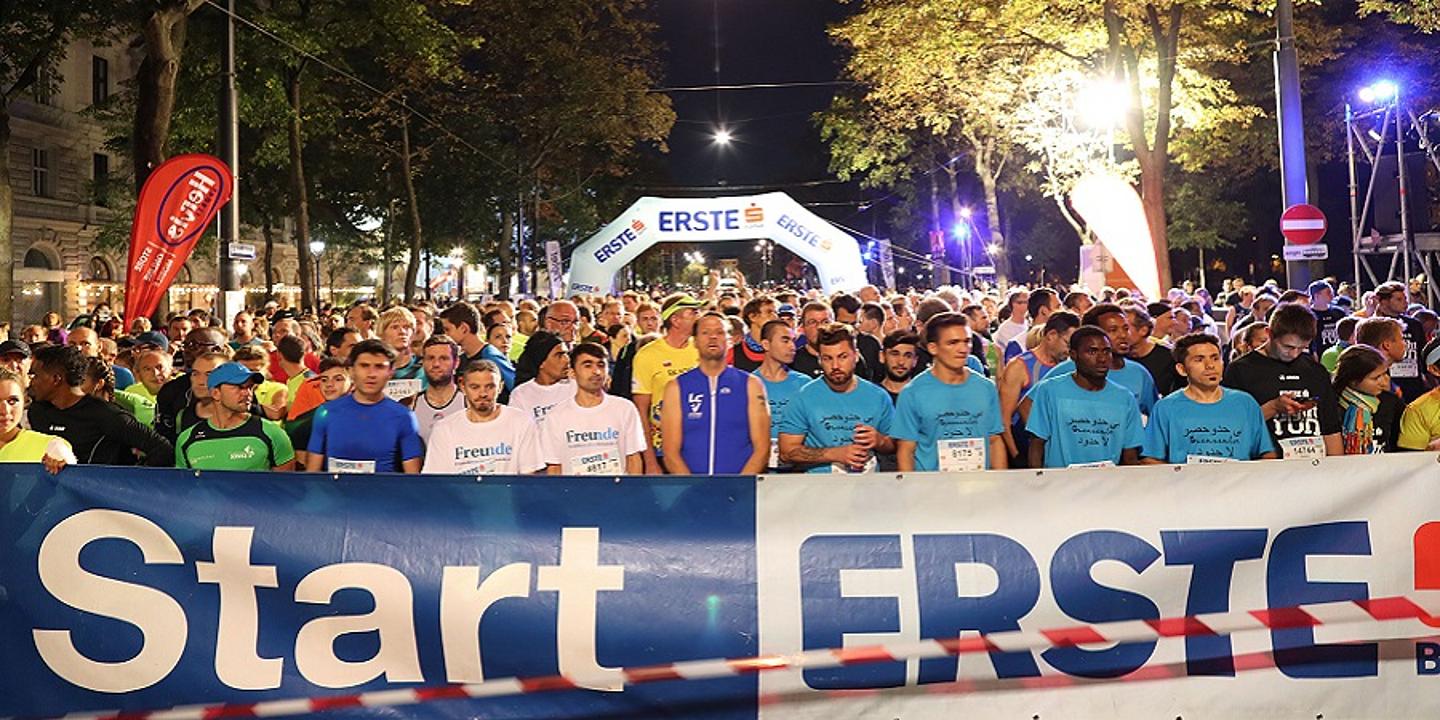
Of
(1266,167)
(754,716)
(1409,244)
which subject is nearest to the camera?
(754,716)

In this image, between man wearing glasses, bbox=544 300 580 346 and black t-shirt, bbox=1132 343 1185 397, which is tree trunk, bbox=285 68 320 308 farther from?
black t-shirt, bbox=1132 343 1185 397

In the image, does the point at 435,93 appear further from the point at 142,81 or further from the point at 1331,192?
the point at 1331,192

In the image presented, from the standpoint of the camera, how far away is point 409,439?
7035 millimetres

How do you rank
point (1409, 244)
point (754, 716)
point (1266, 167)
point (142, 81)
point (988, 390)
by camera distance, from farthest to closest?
1. point (1266, 167)
2. point (1409, 244)
3. point (142, 81)
4. point (988, 390)
5. point (754, 716)

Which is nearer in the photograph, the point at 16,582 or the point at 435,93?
the point at 16,582

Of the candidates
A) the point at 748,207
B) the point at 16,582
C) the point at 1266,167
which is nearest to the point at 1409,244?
the point at 748,207

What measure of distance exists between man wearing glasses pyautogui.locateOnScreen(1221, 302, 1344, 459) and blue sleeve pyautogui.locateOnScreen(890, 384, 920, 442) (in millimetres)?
1740

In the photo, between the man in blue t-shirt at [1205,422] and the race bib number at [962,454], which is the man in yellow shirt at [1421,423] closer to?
the man in blue t-shirt at [1205,422]

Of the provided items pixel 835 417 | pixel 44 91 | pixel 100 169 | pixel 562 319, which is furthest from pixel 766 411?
pixel 100 169

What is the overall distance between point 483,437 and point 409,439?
597 millimetres

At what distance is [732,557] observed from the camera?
4.84m

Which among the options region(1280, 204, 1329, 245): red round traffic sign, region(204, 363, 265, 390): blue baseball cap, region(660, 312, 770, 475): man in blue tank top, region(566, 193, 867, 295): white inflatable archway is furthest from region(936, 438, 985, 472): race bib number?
region(566, 193, 867, 295): white inflatable archway

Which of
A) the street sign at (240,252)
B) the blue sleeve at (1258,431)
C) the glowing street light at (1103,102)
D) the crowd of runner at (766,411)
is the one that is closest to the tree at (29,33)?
the street sign at (240,252)

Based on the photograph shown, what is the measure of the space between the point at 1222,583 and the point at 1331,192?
173 feet
